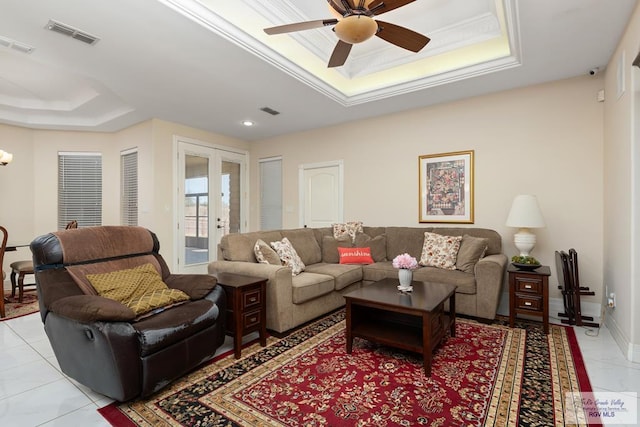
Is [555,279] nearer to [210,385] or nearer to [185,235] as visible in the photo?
[210,385]

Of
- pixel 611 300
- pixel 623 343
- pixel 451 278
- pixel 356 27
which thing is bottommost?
pixel 623 343

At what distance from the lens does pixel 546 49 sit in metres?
2.93

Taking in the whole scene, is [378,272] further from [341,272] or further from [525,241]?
[525,241]

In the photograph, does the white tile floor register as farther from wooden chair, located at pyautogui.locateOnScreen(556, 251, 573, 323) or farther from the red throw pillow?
the red throw pillow

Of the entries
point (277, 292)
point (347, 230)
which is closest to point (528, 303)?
point (347, 230)

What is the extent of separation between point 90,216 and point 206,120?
2.94 meters

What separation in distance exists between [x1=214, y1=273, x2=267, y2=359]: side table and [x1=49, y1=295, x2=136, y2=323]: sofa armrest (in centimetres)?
76

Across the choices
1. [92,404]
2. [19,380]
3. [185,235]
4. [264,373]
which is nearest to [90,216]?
[185,235]

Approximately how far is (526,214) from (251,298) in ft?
9.43

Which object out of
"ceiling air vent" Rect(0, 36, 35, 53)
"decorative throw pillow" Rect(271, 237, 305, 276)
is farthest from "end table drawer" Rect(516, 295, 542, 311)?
"ceiling air vent" Rect(0, 36, 35, 53)

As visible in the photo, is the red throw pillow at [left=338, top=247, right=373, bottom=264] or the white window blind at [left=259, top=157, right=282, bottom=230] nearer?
the red throw pillow at [left=338, top=247, right=373, bottom=264]

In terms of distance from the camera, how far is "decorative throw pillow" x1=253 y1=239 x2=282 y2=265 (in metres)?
3.39

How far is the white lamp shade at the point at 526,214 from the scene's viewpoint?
3.33 metres

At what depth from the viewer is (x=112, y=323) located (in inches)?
74.7
